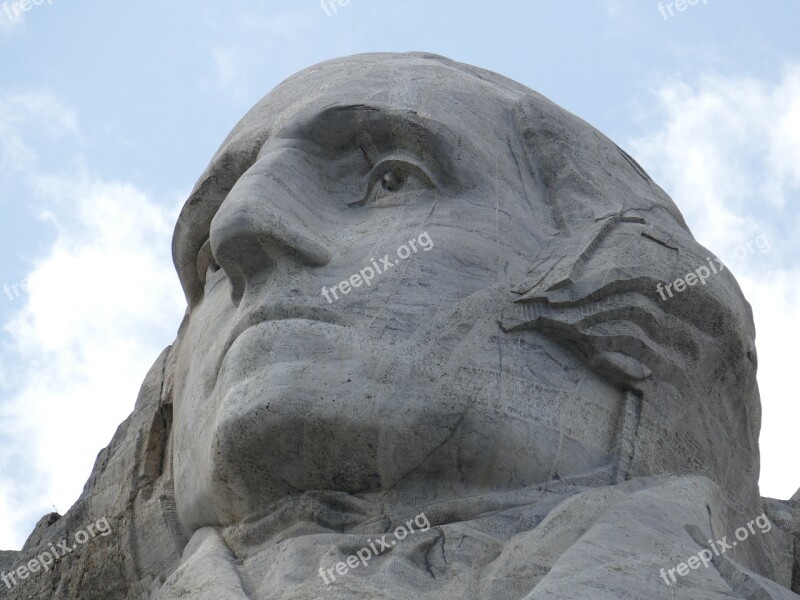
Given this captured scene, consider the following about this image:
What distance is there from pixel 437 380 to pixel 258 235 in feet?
3.06

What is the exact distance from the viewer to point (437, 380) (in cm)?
631

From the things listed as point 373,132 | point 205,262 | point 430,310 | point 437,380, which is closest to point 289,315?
point 430,310

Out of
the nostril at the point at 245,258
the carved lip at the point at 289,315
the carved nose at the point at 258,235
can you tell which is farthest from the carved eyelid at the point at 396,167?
the carved lip at the point at 289,315

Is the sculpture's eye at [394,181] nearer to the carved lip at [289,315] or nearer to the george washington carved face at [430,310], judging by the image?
the george washington carved face at [430,310]

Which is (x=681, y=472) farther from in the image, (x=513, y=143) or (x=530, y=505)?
(x=513, y=143)

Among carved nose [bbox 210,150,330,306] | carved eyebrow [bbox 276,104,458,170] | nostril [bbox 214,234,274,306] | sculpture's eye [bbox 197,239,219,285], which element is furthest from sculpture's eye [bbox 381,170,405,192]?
sculpture's eye [bbox 197,239,219,285]

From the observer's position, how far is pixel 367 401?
20.4ft

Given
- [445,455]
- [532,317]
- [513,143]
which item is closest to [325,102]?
[513,143]

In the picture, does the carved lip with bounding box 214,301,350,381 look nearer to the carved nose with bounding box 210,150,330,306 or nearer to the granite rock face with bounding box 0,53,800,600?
→ the granite rock face with bounding box 0,53,800,600

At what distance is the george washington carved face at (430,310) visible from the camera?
6.25 meters

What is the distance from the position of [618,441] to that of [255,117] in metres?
2.25

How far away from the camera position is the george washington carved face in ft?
20.5

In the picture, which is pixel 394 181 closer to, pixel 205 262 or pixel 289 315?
pixel 289 315

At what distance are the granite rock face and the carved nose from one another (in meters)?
0.01
